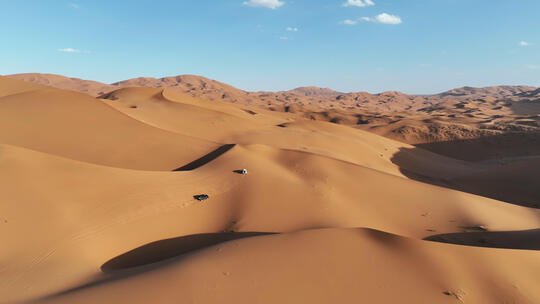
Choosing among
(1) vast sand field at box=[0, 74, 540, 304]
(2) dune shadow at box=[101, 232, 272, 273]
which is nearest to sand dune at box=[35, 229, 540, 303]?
(1) vast sand field at box=[0, 74, 540, 304]

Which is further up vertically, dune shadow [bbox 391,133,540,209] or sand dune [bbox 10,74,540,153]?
sand dune [bbox 10,74,540,153]

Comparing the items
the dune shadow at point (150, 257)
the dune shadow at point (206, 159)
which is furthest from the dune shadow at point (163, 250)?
the dune shadow at point (206, 159)

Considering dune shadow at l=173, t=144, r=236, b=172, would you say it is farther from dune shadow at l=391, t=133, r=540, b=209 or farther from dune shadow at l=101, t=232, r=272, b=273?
dune shadow at l=391, t=133, r=540, b=209

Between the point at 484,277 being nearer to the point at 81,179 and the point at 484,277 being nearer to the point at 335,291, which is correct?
the point at 335,291

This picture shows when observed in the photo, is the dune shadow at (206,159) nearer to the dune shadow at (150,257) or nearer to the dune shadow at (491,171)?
the dune shadow at (150,257)

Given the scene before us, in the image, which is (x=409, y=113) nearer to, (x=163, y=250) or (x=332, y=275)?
(x=163, y=250)
